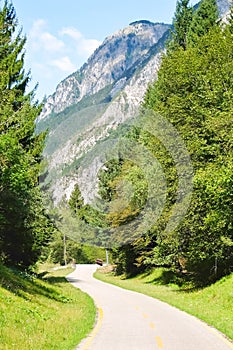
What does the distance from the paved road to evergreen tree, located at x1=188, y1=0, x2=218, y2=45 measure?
1142 inches

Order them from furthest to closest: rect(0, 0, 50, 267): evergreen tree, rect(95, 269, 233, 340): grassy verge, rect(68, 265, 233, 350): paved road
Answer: rect(0, 0, 50, 267): evergreen tree < rect(95, 269, 233, 340): grassy verge < rect(68, 265, 233, 350): paved road

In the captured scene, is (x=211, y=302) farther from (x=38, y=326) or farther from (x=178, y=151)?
(x=178, y=151)

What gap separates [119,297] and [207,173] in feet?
33.7

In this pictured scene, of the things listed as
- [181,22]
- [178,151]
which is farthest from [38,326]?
[181,22]

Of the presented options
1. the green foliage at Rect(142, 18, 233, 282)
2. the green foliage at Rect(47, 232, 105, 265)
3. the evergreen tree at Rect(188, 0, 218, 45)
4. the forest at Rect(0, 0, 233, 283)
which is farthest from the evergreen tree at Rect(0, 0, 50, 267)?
the green foliage at Rect(47, 232, 105, 265)

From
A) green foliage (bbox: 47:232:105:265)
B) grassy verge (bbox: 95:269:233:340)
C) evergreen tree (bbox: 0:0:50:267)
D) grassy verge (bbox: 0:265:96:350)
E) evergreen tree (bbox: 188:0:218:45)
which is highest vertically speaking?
evergreen tree (bbox: 188:0:218:45)

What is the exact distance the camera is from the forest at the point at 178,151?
27.5 metres

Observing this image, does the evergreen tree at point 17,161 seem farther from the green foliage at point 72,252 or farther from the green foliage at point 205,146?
the green foliage at point 72,252

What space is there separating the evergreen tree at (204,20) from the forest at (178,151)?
11 cm

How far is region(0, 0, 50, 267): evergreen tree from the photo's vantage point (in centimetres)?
3050

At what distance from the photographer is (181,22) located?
164 feet

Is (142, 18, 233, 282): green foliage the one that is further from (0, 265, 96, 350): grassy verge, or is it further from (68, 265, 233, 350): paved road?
(0, 265, 96, 350): grassy verge

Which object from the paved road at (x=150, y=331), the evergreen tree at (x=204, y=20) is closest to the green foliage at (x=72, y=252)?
the evergreen tree at (x=204, y=20)

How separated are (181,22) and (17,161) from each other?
27420 millimetres
